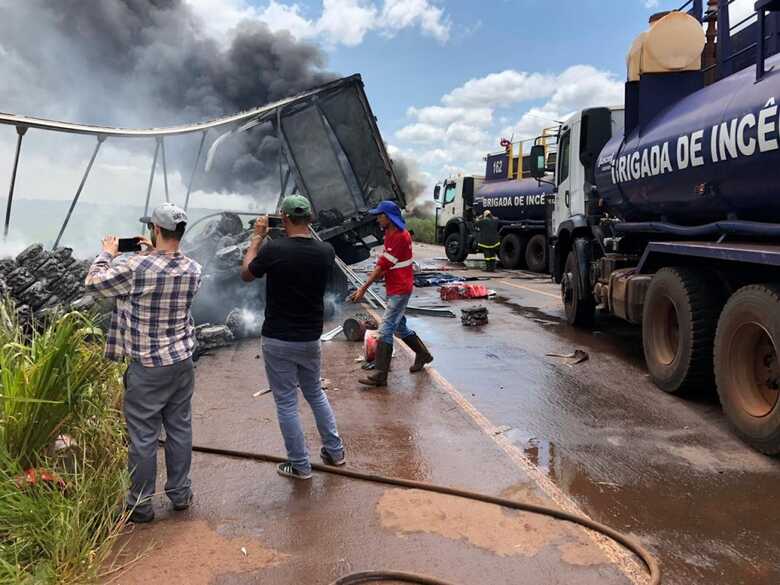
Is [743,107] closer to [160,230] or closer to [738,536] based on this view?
[738,536]

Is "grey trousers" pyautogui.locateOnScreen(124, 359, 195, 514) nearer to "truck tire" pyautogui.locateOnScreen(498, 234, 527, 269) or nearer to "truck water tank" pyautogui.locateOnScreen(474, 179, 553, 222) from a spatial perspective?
"truck water tank" pyautogui.locateOnScreen(474, 179, 553, 222)

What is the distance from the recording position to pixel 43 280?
18.9ft

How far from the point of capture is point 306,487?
3672 millimetres

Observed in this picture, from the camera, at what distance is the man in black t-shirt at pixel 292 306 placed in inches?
142

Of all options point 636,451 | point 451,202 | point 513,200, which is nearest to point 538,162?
point 636,451

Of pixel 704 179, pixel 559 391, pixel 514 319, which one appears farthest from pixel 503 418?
pixel 514 319

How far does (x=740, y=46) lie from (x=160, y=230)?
18.1 ft

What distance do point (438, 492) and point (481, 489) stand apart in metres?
0.27

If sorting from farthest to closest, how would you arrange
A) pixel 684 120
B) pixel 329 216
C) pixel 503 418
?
pixel 329 216 → pixel 684 120 → pixel 503 418

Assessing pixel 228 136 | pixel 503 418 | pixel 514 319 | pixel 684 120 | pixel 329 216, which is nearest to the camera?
pixel 503 418

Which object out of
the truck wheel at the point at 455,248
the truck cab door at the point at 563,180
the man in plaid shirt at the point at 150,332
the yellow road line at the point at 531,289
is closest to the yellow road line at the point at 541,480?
the man in plaid shirt at the point at 150,332

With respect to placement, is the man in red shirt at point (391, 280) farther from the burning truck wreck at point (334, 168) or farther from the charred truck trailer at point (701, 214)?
the burning truck wreck at point (334, 168)

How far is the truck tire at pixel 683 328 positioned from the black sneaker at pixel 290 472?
132 inches

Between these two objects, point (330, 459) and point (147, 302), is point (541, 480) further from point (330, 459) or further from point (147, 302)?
point (147, 302)
